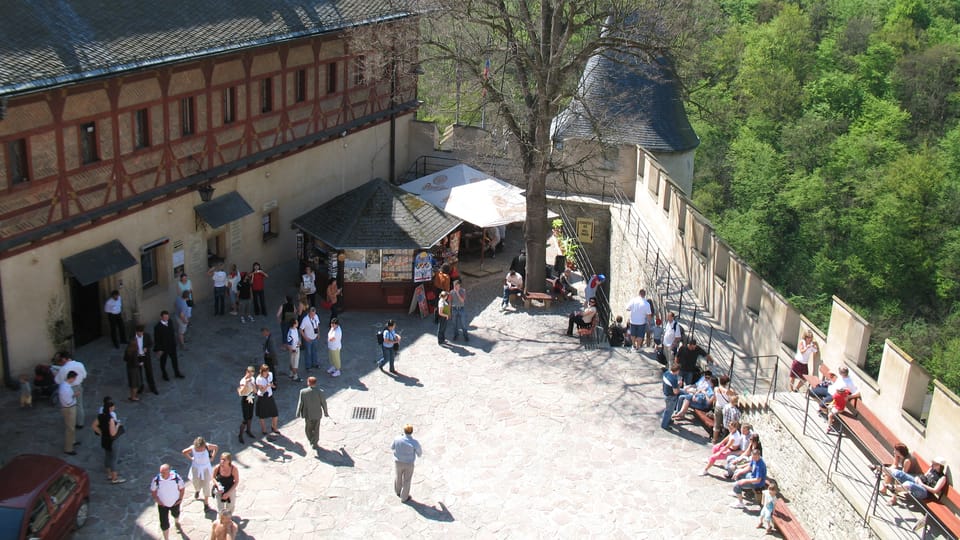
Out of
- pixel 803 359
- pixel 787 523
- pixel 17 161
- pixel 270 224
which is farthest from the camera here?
pixel 270 224

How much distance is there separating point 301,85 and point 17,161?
855 centimetres

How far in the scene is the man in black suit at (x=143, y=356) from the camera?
16984mm

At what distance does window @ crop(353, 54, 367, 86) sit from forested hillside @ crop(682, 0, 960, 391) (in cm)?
2097

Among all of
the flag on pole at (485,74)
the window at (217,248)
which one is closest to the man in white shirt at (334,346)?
the window at (217,248)

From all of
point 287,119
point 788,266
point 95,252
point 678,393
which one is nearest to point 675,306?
point 678,393

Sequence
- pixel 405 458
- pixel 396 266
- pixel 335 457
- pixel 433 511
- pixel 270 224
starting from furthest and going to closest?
1. pixel 270 224
2. pixel 396 266
3. pixel 335 457
4. pixel 433 511
5. pixel 405 458

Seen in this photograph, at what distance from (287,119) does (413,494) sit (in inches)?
442

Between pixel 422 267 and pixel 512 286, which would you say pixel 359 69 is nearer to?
pixel 422 267

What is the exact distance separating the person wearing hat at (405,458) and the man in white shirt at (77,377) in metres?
5.01

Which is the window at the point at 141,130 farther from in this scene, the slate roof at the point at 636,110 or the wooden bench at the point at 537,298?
the slate roof at the point at 636,110

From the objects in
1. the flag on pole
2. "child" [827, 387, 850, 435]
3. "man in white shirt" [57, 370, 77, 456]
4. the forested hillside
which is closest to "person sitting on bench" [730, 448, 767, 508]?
"child" [827, 387, 850, 435]

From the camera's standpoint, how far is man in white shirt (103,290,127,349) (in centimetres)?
1884

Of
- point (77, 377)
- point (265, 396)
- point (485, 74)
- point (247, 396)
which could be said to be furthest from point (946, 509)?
point (485, 74)

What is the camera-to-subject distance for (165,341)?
58.5 feet
